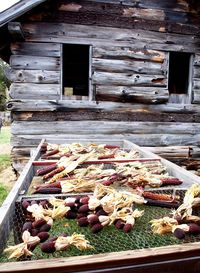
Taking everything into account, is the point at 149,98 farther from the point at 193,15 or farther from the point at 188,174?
the point at 188,174

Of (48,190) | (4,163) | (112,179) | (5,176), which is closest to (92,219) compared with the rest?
(48,190)

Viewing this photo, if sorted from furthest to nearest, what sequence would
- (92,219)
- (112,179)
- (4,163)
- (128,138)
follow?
(4,163)
(128,138)
(112,179)
(92,219)

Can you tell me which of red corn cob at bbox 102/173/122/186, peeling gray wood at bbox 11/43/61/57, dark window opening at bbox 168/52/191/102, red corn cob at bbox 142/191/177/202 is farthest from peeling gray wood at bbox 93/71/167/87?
red corn cob at bbox 142/191/177/202

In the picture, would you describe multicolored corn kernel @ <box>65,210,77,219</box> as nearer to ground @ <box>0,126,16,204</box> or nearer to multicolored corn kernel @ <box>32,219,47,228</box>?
multicolored corn kernel @ <box>32,219,47,228</box>

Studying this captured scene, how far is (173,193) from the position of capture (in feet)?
8.14

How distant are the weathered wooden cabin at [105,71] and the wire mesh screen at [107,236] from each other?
4996 millimetres

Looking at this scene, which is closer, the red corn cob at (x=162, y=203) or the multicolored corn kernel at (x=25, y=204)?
the multicolored corn kernel at (x=25, y=204)

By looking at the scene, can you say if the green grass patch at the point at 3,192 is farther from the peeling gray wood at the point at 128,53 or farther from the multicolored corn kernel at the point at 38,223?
the multicolored corn kernel at the point at 38,223

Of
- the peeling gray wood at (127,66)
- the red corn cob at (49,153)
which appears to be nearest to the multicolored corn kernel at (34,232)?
the red corn cob at (49,153)

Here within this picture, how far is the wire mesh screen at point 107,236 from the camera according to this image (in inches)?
64.7

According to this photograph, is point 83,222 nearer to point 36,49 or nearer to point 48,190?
point 48,190

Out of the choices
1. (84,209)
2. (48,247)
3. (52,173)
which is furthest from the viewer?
(52,173)

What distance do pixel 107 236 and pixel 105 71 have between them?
19.2ft

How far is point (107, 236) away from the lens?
5.95ft
